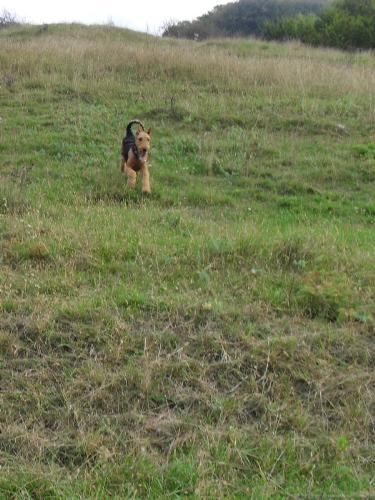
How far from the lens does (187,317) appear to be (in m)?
4.20

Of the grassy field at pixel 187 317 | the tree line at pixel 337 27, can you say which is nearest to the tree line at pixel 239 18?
the tree line at pixel 337 27

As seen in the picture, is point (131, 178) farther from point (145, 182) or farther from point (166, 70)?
point (166, 70)

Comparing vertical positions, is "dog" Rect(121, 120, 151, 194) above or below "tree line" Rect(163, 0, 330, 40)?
below

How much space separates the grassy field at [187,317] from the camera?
118 inches

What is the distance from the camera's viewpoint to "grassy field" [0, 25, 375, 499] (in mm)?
3002

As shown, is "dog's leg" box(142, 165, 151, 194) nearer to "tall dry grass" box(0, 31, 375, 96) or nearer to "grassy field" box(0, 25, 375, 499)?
"grassy field" box(0, 25, 375, 499)

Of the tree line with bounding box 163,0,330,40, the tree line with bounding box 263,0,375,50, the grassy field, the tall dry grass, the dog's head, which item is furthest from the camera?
the tree line with bounding box 163,0,330,40

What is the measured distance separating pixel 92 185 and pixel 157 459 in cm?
Answer: 483

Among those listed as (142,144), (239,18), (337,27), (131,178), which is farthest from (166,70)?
(239,18)

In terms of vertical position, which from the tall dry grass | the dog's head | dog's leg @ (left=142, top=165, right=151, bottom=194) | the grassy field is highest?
the tall dry grass

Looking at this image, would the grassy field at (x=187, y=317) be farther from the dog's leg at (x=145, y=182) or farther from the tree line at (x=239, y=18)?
the tree line at (x=239, y=18)

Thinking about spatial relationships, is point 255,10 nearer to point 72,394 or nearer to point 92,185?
point 92,185

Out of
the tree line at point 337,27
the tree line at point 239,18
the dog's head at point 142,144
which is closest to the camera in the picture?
the dog's head at point 142,144

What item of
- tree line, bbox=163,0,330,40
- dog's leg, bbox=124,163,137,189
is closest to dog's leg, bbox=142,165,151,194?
dog's leg, bbox=124,163,137,189
